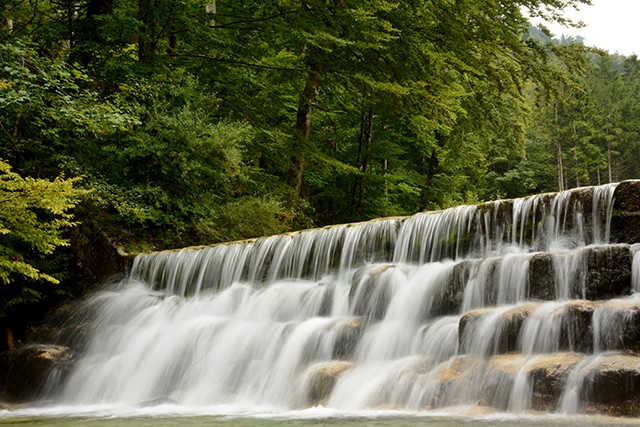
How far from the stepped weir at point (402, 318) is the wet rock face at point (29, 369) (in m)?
0.37

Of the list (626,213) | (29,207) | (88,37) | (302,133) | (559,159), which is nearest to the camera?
(626,213)

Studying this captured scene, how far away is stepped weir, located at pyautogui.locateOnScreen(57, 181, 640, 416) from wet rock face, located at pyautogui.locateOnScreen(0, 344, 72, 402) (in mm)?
371

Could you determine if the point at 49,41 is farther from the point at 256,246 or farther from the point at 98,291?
the point at 256,246

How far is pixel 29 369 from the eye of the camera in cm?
983

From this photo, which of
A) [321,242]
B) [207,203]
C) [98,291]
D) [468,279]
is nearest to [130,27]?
[207,203]

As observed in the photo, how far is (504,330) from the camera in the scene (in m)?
6.49

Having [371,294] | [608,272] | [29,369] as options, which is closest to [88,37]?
[29,369]

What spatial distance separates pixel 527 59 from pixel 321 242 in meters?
9.45

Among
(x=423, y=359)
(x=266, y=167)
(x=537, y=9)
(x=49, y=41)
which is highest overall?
(x=537, y=9)

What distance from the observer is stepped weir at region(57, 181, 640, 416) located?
588cm

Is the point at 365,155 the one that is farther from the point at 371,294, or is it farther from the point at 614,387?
the point at 614,387

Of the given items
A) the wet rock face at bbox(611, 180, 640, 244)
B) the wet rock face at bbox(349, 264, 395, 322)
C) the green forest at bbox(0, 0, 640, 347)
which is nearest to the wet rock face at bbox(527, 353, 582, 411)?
the wet rock face at bbox(611, 180, 640, 244)

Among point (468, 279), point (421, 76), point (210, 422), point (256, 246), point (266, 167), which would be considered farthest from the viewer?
point (266, 167)

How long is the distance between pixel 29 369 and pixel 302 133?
9902 millimetres
